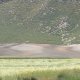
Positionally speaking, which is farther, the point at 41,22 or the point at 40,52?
the point at 41,22

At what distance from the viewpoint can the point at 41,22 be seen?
128 metres

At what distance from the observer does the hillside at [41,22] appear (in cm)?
12225

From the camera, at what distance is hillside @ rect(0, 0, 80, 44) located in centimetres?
12225

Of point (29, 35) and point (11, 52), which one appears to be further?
point (29, 35)

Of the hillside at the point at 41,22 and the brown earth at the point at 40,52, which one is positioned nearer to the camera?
the brown earth at the point at 40,52

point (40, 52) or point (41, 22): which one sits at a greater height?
point (41, 22)

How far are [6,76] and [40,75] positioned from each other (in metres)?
2.05

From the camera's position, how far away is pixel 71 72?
25562 mm

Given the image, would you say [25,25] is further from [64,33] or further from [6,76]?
[6,76]

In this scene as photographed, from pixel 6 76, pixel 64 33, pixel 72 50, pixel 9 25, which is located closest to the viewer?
pixel 6 76

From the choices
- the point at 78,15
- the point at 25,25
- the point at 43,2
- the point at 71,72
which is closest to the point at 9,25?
the point at 25,25

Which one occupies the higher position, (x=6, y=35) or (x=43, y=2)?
(x=43, y=2)

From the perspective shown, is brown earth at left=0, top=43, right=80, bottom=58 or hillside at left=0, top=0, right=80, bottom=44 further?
hillside at left=0, top=0, right=80, bottom=44

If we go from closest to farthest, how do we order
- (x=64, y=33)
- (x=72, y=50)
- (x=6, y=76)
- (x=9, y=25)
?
(x=6, y=76) < (x=72, y=50) < (x=64, y=33) < (x=9, y=25)
